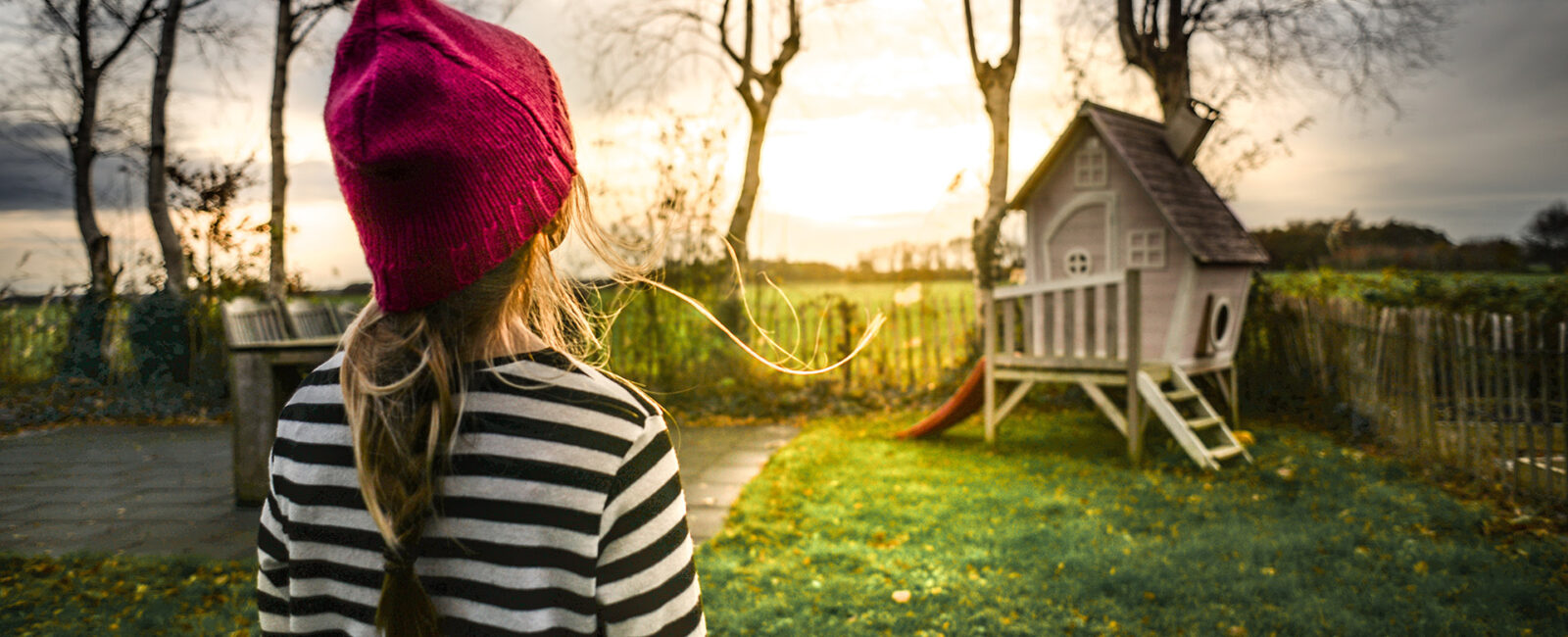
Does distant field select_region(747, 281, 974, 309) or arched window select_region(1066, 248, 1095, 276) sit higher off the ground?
arched window select_region(1066, 248, 1095, 276)

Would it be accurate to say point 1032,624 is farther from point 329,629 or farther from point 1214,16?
point 1214,16

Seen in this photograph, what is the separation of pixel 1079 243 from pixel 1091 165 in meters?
0.72

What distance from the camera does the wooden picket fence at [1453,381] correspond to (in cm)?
518

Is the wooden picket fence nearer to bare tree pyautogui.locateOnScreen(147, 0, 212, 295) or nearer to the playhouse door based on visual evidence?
the playhouse door

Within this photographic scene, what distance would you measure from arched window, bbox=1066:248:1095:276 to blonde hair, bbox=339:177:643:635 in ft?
24.4

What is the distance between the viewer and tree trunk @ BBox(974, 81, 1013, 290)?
988cm

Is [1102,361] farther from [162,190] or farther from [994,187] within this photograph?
[162,190]

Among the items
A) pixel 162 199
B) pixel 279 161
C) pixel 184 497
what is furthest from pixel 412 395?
pixel 279 161

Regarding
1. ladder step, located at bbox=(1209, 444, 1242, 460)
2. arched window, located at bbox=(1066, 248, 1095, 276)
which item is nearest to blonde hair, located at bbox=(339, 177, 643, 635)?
ladder step, located at bbox=(1209, 444, 1242, 460)

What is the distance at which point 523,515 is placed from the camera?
1.04 metres

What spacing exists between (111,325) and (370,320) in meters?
3.49

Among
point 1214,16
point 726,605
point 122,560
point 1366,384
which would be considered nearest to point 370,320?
point 726,605

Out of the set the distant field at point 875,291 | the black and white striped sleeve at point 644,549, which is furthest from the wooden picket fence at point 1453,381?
the black and white striped sleeve at point 644,549

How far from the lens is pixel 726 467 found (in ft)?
21.6
